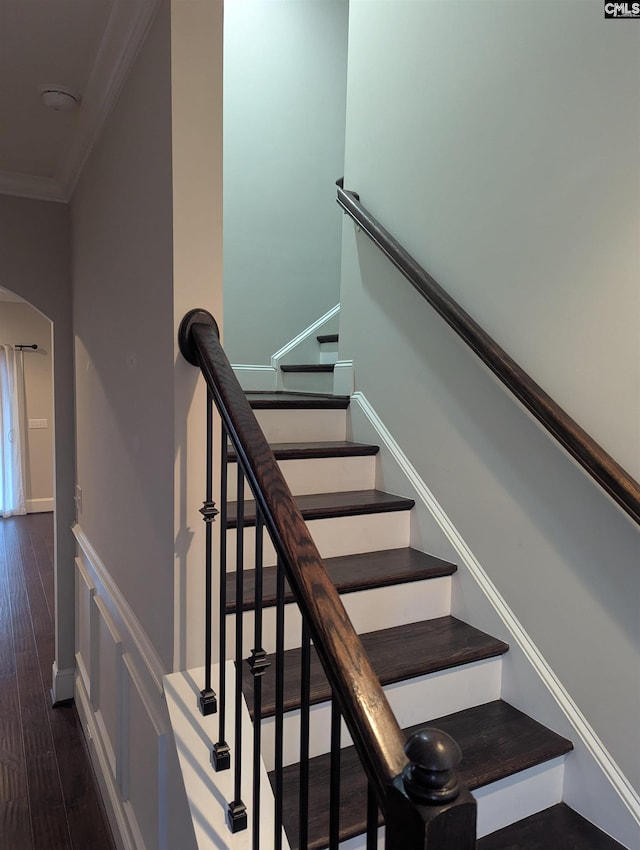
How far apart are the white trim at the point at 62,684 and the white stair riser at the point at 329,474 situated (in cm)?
173

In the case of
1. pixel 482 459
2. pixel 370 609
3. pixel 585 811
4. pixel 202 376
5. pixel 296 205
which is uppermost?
pixel 296 205

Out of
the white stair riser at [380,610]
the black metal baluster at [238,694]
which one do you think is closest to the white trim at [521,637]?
the white stair riser at [380,610]

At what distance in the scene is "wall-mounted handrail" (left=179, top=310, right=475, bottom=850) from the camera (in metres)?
0.50

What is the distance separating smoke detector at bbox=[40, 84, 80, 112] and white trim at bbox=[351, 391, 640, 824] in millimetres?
1602

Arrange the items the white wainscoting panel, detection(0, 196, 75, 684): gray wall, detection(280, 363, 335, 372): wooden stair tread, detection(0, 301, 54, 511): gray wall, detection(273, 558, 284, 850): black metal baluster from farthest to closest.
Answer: detection(0, 301, 54, 511): gray wall
detection(280, 363, 335, 372): wooden stair tread
detection(0, 196, 75, 684): gray wall
the white wainscoting panel
detection(273, 558, 284, 850): black metal baluster

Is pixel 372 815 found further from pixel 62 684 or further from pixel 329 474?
pixel 62 684

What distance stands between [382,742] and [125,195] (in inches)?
63.7

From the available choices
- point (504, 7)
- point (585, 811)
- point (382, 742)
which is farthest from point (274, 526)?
point (504, 7)

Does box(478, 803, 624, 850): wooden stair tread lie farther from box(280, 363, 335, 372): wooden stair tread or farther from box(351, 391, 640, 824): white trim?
box(280, 363, 335, 372): wooden stair tread

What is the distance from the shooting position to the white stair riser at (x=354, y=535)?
6.18 feet

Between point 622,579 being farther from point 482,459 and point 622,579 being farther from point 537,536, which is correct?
point 482,459

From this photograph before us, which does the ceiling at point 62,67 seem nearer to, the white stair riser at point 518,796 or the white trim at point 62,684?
the white stair riser at point 518,796

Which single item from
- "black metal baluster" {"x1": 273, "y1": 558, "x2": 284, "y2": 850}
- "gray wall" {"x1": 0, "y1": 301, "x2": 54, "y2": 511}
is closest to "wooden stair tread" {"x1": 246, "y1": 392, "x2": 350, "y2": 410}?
"black metal baluster" {"x1": 273, "y1": 558, "x2": 284, "y2": 850}

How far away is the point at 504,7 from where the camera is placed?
1.81 metres
